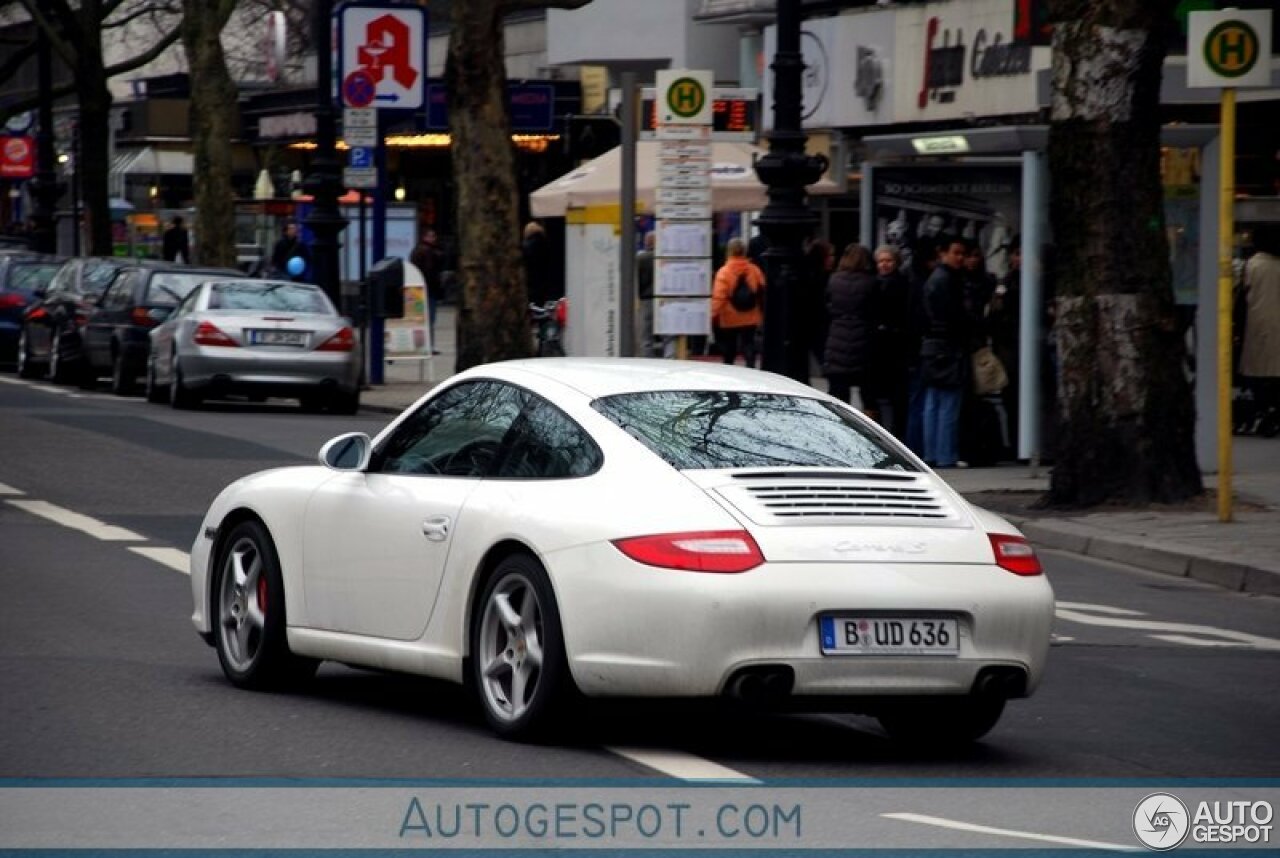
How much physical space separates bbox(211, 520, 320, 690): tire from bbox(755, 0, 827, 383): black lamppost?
12613 millimetres

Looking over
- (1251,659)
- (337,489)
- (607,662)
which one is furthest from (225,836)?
(1251,659)

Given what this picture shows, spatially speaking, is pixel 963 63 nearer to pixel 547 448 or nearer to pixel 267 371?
pixel 267 371

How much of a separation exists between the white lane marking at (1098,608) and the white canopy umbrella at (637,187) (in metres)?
15.9

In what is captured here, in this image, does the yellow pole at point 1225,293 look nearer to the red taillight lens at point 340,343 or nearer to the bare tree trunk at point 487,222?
the red taillight lens at point 340,343

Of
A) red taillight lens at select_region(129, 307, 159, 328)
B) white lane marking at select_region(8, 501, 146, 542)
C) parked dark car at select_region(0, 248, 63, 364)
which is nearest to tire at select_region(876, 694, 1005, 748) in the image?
white lane marking at select_region(8, 501, 146, 542)

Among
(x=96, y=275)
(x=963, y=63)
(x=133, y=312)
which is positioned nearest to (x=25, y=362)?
(x=96, y=275)

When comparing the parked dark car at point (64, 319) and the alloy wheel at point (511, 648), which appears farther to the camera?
the parked dark car at point (64, 319)

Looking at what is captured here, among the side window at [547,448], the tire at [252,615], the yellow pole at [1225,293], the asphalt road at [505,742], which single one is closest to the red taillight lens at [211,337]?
the asphalt road at [505,742]

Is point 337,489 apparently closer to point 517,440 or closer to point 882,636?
point 517,440

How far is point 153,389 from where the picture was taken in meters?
30.5

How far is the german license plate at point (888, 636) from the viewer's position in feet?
27.7

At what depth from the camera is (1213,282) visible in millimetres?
21312

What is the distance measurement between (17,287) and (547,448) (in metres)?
33.0

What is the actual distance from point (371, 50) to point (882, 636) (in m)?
24.6
